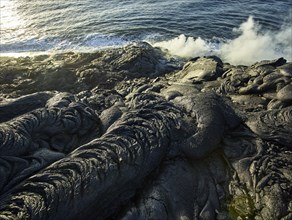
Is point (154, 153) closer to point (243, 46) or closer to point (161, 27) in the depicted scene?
point (243, 46)

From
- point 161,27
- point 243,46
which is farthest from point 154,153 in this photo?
point 161,27

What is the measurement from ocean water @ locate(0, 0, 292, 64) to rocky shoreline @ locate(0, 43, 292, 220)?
7.76m

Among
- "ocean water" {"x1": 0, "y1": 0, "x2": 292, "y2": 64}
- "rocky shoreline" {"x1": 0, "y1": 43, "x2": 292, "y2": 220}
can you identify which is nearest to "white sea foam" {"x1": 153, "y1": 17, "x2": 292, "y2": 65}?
"ocean water" {"x1": 0, "y1": 0, "x2": 292, "y2": 64}

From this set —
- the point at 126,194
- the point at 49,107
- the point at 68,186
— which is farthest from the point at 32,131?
the point at 126,194

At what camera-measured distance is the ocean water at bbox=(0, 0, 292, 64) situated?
15.9 metres

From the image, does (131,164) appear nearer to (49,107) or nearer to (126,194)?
(126,194)

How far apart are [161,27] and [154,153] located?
13660 millimetres

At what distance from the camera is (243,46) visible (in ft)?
51.3

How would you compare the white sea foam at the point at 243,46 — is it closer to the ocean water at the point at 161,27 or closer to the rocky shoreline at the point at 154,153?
the ocean water at the point at 161,27

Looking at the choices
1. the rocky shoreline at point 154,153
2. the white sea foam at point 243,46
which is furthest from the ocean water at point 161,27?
the rocky shoreline at point 154,153

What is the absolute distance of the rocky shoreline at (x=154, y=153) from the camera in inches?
196

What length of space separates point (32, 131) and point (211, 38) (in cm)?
1249

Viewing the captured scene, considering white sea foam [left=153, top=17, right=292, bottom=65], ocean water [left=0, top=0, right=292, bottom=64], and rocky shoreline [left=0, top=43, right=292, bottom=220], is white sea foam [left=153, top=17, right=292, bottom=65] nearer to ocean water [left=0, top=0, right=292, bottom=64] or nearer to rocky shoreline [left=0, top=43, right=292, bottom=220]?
ocean water [left=0, top=0, right=292, bottom=64]

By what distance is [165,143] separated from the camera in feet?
19.6
